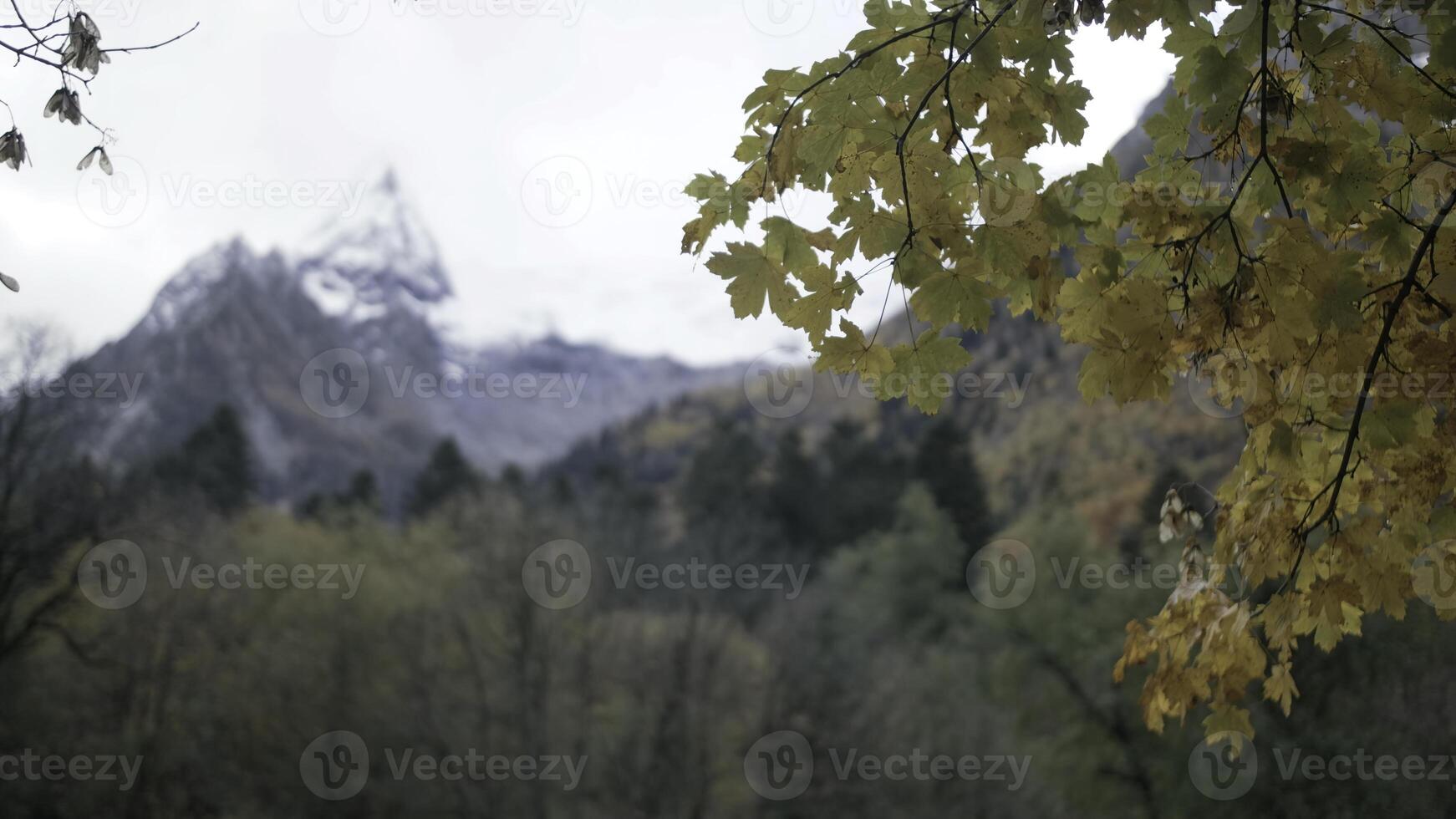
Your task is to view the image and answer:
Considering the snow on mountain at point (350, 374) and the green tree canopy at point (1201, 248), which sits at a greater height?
the snow on mountain at point (350, 374)

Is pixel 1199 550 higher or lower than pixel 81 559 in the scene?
lower

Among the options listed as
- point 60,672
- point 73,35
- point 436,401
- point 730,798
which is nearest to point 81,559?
point 60,672

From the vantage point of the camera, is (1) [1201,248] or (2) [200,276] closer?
(1) [1201,248]

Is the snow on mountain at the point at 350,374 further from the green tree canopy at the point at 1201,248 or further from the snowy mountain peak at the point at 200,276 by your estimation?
the green tree canopy at the point at 1201,248

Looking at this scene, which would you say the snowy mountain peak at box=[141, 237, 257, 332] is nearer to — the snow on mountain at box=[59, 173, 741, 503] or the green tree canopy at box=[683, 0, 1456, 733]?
the snow on mountain at box=[59, 173, 741, 503]

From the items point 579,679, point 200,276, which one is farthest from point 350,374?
point 200,276

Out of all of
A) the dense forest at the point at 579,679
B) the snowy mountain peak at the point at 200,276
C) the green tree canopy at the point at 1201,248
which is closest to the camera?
the green tree canopy at the point at 1201,248

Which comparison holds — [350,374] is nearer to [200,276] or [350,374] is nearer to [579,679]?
[579,679]

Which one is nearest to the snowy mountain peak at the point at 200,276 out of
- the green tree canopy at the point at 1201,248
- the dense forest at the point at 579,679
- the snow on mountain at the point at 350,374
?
the snow on mountain at the point at 350,374

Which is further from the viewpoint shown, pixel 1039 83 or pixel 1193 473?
pixel 1193 473

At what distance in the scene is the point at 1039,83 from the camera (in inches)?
83.6

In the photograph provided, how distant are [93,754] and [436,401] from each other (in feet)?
269

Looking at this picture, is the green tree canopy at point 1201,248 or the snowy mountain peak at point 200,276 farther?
the snowy mountain peak at point 200,276

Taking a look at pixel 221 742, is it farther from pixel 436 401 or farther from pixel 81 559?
pixel 436 401
